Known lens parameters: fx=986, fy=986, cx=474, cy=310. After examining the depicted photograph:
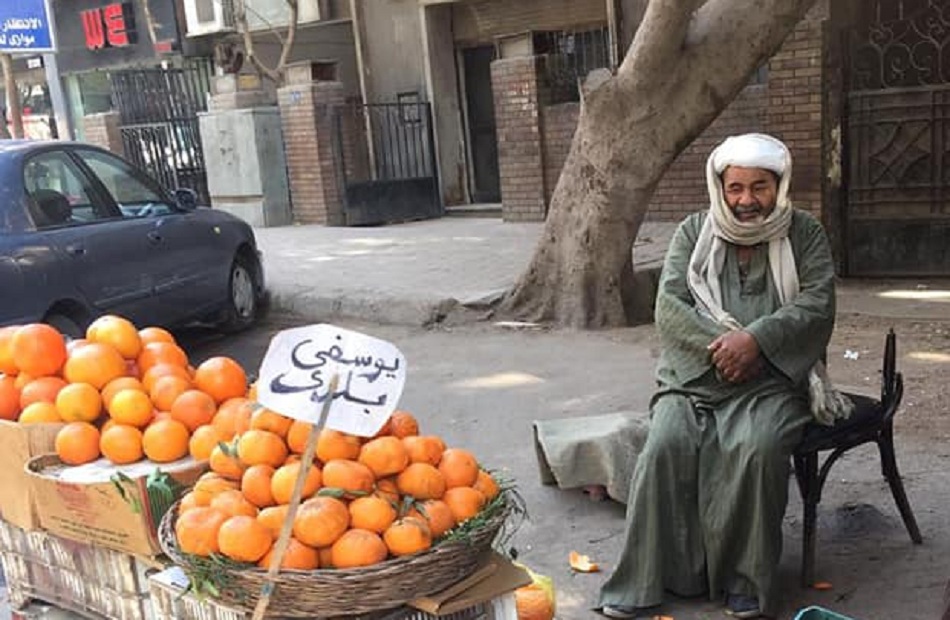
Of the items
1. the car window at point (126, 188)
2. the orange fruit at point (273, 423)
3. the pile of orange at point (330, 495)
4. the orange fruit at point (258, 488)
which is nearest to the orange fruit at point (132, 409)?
the pile of orange at point (330, 495)

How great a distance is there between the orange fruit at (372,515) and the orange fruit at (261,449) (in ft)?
0.86

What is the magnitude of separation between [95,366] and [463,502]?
1.29 meters

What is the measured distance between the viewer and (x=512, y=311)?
288 inches

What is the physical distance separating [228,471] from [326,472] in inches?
12.1

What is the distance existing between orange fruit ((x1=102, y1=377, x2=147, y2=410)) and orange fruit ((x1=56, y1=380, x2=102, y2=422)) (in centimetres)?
3

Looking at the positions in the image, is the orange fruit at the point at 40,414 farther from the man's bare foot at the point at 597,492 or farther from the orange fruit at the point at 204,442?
the man's bare foot at the point at 597,492

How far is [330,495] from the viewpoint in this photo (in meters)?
2.22

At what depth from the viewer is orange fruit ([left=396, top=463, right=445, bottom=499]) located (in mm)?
2314

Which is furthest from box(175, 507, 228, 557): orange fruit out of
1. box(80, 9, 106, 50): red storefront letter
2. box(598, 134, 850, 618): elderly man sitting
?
box(80, 9, 106, 50): red storefront letter

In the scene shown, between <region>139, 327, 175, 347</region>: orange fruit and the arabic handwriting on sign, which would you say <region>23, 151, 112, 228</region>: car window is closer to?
<region>139, 327, 175, 347</region>: orange fruit

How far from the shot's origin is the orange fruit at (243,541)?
2.14m

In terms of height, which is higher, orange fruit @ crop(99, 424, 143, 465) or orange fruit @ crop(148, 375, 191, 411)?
orange fruit @ crop(148, 375, 191, 411)

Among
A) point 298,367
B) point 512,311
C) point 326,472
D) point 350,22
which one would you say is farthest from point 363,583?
point 350,22

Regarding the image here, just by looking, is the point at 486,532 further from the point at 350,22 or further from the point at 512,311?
the point at 350,22
